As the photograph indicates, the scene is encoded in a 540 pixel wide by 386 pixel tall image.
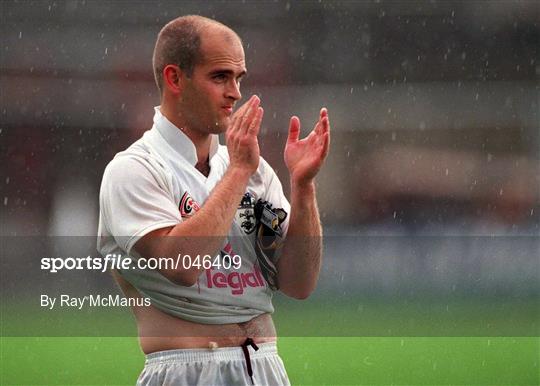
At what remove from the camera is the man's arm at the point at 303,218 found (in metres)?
2.10

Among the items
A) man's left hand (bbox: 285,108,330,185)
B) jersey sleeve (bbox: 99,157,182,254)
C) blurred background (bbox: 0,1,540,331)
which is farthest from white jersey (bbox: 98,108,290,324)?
blurred background (bbox: 0,1,540,331)

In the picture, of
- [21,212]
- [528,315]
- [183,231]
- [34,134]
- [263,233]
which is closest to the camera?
[183,231]

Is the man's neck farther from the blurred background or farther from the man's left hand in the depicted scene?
the blurred background

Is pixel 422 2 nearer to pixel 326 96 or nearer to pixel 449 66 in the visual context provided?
pixel 449 66

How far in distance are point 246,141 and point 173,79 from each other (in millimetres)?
265

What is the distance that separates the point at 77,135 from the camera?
36.7 feet

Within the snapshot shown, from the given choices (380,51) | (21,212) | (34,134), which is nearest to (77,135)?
(34,134)

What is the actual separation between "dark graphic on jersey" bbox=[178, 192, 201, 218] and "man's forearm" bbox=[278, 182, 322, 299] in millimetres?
213

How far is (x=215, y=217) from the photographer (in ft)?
6.25

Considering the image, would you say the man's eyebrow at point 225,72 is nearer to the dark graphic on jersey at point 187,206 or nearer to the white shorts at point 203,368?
the dark graphic on jersey at point 187,206

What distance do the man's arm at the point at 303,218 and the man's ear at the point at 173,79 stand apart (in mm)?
261

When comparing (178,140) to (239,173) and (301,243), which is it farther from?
(301,243)

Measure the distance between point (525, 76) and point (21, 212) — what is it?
19.9ft

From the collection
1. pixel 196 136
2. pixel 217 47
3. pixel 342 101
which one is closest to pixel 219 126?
pixel 196 136
